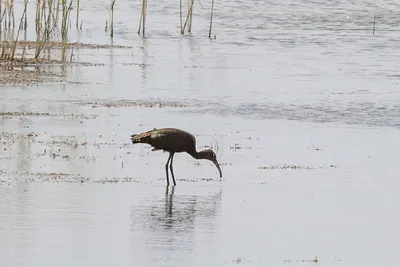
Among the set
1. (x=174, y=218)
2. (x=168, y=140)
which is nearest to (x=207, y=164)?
(x=168, y=140)

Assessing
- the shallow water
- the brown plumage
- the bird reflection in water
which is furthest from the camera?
the brown plumage

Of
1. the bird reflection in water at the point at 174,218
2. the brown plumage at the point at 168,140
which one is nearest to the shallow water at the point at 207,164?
the bird reflection in water at the point at 174,218

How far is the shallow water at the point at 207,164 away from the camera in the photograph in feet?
37.3

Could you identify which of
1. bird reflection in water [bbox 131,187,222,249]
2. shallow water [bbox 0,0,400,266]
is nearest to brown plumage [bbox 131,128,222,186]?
shallow water [bbox 0,0,400,266]

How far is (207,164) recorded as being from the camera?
643 inches

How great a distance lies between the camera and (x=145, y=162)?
16.1m

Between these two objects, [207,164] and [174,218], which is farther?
[207,164]

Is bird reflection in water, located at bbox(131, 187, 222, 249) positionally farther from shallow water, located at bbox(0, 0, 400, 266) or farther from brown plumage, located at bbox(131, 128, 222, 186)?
brown plumage, located at bbox(131, 128, 222, 186)

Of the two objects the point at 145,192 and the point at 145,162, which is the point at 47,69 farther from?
the point at 145,192

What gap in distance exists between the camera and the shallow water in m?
11.4

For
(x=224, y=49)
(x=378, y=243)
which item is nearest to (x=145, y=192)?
(x=378, y=243)

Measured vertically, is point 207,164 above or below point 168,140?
below

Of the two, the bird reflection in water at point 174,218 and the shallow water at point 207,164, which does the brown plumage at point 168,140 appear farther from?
the bird reflection in water at point 174,218

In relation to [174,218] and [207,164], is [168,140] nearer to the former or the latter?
[207,164]
